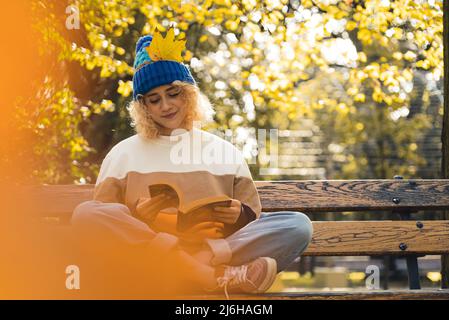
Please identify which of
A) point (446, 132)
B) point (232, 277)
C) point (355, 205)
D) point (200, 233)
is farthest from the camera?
point (446, 132)

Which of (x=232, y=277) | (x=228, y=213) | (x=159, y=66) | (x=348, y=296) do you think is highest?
(x=159, y=66)

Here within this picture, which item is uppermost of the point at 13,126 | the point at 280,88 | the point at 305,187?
the point at 280,88

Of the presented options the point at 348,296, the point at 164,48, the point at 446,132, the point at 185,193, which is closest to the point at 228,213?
the point at 185,193

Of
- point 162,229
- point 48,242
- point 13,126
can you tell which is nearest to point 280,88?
point 13,126

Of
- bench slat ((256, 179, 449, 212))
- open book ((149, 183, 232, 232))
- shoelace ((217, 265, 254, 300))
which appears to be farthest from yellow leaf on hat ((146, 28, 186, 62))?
bench slat ((256, 179, 449, 212))

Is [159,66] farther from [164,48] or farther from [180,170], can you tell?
[180,170]

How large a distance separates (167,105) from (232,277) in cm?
88

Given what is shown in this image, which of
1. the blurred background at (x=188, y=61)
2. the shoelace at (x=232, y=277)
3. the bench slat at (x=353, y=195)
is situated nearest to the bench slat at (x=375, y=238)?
the bench slat at (x=353, y=195)

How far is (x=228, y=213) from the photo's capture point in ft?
12.7

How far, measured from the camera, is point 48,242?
478 centimetres
